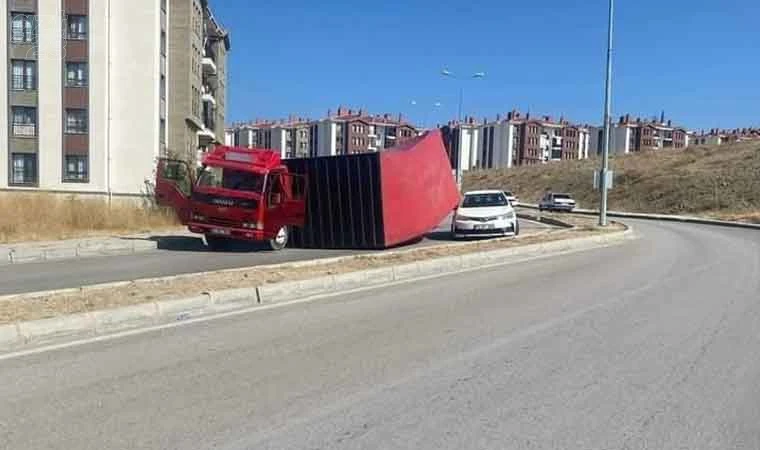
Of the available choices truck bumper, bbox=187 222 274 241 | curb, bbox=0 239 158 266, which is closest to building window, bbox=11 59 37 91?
curb, bbox=0 239 158 266

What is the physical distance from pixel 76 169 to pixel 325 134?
94921 millimetres

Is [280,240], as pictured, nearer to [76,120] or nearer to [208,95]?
[76,120]

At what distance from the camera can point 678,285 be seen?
37.2ft

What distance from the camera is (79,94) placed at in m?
41.8

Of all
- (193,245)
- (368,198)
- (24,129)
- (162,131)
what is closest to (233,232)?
(193,245)

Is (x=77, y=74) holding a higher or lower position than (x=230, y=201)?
higher

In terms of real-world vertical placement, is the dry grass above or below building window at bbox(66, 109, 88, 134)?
below

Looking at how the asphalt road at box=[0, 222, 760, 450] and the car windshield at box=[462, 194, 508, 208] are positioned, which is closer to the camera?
the asphalt road at box=[0, 222, 760, 450]

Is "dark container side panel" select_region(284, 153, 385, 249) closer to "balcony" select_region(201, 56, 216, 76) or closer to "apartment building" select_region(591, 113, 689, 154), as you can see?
"balcony" select_region(201, 56, 216, 76)

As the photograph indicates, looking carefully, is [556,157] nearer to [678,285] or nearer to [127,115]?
[127,115]

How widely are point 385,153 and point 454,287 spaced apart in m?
7.11

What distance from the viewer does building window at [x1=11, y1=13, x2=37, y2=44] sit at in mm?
41031

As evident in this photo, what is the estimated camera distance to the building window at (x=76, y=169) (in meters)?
41.8

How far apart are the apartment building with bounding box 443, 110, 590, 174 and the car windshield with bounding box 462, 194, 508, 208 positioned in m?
112
